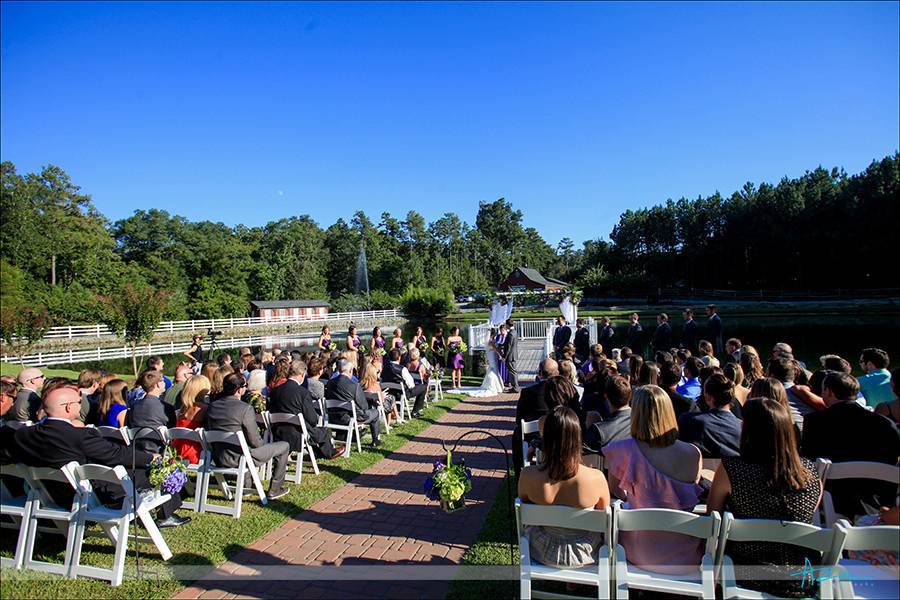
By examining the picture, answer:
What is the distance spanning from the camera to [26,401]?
5566 mm

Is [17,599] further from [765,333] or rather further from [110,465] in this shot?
[765,333]

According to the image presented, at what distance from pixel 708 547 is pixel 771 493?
450 mm

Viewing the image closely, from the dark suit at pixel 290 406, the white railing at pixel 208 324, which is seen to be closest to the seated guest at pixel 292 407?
the dark suit at pixel 290 406

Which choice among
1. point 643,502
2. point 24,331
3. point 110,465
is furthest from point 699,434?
point 24,331

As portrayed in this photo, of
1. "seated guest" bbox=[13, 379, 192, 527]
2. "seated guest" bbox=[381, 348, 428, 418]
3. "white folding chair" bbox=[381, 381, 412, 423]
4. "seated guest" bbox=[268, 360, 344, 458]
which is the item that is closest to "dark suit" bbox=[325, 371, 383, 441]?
"seated guest" bbox=[268, 360, 344, 458]

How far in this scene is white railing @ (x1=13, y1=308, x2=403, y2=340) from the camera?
32188mm

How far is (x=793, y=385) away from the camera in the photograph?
511 cm

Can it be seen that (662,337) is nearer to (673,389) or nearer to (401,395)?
(401,395)

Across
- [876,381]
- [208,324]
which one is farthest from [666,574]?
[208,324]

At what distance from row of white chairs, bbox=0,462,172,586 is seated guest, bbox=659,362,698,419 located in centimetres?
467

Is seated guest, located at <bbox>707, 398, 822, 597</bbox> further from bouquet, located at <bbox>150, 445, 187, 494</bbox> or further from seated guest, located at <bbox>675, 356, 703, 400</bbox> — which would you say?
bouquet, located at <bbox>150, 445, 187, 494</bbox>

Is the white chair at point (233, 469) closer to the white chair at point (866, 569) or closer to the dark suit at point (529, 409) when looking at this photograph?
the dark suit at point (529, 409)

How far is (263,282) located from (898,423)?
63071 millimetres

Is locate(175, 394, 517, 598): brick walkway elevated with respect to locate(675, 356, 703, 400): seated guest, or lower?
lower
